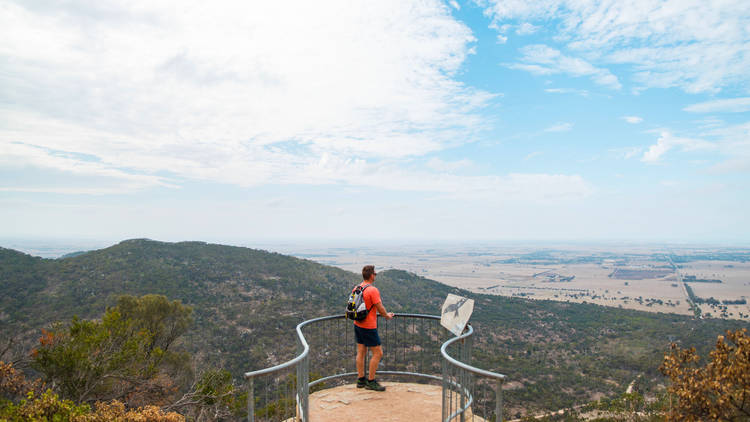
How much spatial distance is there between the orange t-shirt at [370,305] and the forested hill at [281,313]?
17436 mm

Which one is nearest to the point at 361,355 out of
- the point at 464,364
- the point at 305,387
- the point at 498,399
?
the point at 305,387

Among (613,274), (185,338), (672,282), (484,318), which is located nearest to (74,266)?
(185,338)

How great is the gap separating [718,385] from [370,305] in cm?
554

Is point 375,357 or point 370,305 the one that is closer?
point 370,305

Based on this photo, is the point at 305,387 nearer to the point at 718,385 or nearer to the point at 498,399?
the point at 498,399

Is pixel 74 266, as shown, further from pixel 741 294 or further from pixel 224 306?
pixel 741 294

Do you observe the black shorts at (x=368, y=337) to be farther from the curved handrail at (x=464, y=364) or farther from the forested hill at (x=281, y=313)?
the forested hill at (x=281, y=313)

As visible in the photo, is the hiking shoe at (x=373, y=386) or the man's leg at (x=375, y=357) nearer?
the man's leg at (x=375, y=357)

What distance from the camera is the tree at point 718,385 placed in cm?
616

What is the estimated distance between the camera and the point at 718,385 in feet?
20.5

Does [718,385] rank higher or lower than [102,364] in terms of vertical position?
higher

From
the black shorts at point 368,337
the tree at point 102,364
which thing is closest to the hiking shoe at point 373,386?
the black shorts at point 368,337

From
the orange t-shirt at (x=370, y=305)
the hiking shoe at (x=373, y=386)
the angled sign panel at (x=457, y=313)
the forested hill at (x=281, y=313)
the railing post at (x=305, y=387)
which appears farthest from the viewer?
the forested hill at (x=281, y=313)

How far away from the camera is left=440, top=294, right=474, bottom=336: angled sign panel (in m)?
5.43
